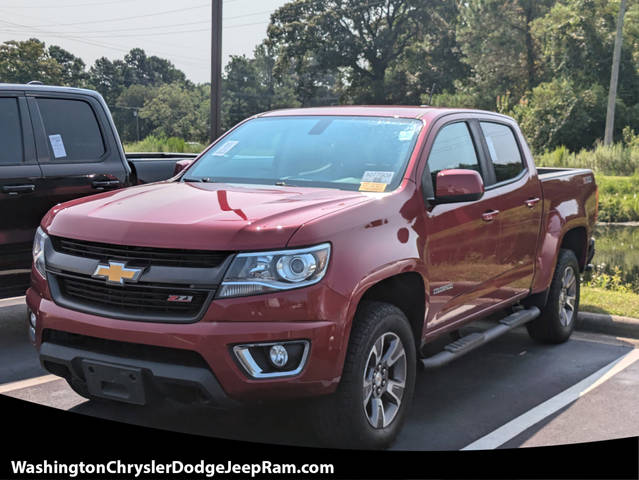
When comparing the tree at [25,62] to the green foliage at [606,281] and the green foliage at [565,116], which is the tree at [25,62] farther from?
the green foliage at [606,281]

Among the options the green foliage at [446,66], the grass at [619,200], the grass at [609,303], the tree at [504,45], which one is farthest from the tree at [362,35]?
the grass at [609,303]

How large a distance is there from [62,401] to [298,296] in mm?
2160

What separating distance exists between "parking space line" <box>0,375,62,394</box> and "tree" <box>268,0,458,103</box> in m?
66.6

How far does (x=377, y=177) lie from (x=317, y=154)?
1.69ft

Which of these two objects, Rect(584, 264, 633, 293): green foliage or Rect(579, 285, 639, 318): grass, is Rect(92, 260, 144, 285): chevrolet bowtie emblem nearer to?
Rect(579, 285, 639, 318): grass

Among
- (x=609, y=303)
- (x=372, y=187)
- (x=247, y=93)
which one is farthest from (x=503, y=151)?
(x=247, y=93)

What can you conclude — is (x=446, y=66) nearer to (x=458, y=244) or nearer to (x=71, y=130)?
(x=71, y=130)

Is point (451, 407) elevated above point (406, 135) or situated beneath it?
situated beneath

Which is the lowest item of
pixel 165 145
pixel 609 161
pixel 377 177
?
pixel 609 161

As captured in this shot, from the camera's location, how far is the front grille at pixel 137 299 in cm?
367

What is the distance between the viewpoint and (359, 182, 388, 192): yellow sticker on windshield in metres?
4.51

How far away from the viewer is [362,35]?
237 feet

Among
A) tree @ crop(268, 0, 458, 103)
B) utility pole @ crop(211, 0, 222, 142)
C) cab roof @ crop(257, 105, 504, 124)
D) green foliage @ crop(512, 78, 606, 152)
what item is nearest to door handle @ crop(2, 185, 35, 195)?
cab roof @ crop(257, 105, 504, 124)

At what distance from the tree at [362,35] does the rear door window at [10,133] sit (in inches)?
2574
